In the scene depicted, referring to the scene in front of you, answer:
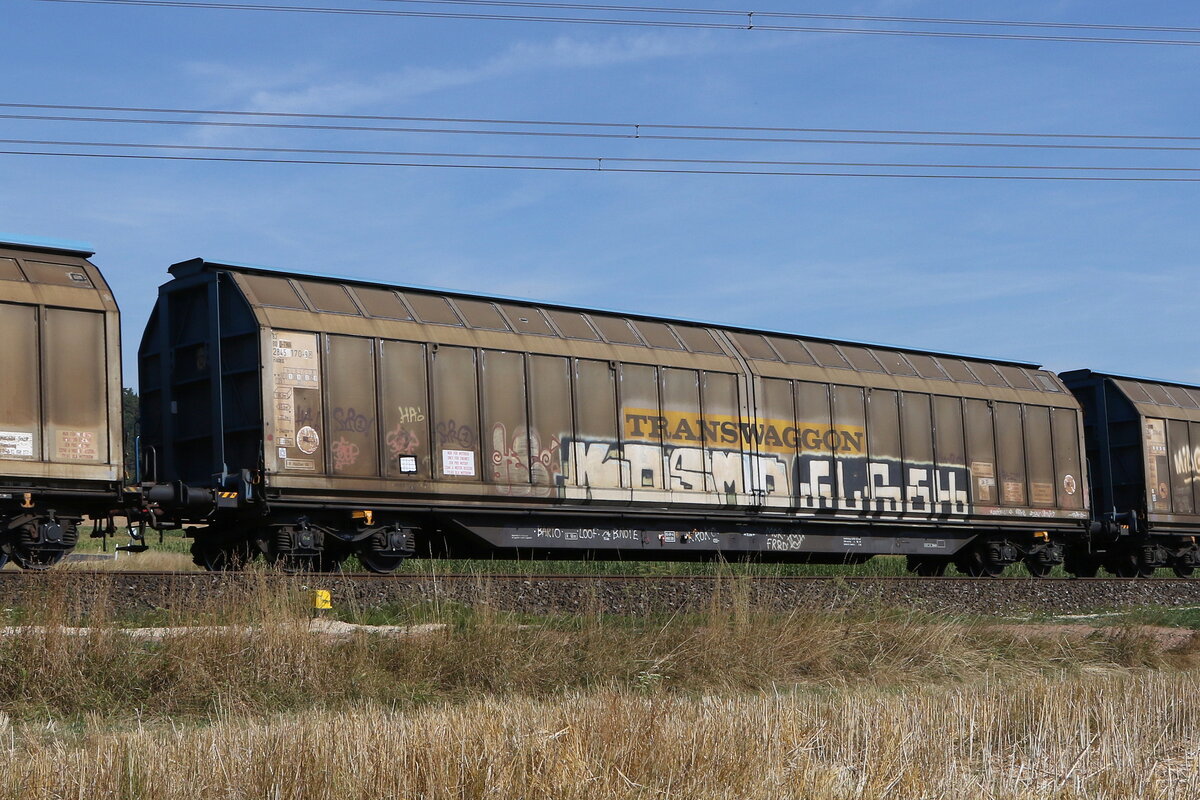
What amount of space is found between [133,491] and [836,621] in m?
8.05

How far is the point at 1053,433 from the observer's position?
2497 centimetres

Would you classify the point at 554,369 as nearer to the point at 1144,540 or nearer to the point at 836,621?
the point at 836,621

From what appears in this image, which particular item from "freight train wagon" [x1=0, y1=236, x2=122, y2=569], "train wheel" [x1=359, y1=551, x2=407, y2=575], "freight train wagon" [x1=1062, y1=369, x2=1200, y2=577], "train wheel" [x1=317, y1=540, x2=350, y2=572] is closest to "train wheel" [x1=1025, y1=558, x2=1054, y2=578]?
"freight train wagon" [x1=1062, y1=369, x2=1200, y2=577]

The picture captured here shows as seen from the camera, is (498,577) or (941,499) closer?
(498,577)

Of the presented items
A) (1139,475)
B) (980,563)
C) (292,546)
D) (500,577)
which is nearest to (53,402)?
(292,546)

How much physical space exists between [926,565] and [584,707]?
18.2 metres

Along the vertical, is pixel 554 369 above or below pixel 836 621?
above

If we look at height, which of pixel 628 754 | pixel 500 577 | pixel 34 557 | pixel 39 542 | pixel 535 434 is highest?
pixel 535 434

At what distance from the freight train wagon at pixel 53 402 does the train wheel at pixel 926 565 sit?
15500mm

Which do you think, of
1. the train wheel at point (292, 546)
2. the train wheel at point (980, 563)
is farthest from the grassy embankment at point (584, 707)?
the train wheel at point (980, 563)

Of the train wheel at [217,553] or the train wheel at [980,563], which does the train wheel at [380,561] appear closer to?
the train wheel at [217,553]

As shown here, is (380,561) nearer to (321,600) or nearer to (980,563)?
(321,600)

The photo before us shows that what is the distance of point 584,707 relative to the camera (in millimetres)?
7883

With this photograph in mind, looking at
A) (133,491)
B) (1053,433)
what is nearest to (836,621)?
(133,491)
